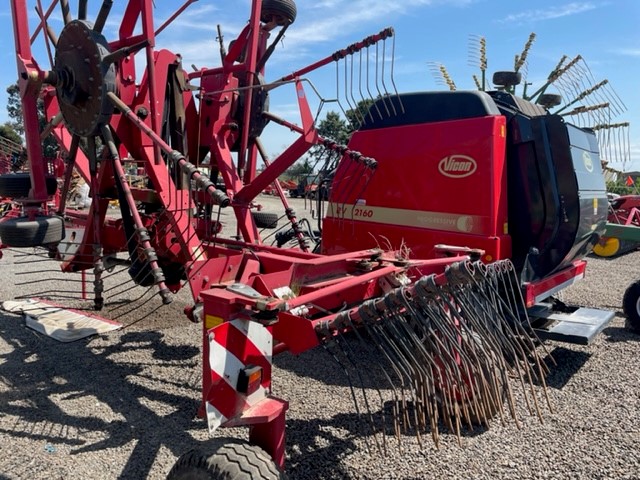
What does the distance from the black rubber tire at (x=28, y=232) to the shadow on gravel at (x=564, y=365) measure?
142 inches

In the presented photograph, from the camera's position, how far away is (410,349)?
2.34m

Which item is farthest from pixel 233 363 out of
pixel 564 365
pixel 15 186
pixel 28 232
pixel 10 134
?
pixel 10 134

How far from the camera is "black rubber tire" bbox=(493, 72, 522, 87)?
4566 millimetres

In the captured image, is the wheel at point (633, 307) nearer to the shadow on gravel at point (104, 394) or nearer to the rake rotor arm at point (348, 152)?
the rake rotor arm at point (348, 152)

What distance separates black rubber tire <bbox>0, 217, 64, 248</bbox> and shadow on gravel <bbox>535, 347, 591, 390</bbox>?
11.8ft

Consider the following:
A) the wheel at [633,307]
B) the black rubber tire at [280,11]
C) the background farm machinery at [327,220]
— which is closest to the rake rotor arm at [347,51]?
the background farm machinery at [327,220]

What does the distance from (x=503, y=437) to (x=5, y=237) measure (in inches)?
127

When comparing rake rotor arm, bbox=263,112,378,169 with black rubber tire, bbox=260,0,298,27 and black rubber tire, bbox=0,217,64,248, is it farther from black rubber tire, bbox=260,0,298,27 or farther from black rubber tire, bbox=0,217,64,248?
black rubber tire, bbox=0,217,64,248

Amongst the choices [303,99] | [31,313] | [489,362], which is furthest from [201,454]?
[31,313]

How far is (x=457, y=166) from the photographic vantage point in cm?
369

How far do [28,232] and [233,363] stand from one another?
190 cm

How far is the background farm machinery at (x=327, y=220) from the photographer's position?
2205 millimetres

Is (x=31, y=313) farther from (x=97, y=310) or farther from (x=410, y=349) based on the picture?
(x=410, y=349)

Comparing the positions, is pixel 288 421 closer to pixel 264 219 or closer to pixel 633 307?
pixel 264 219
